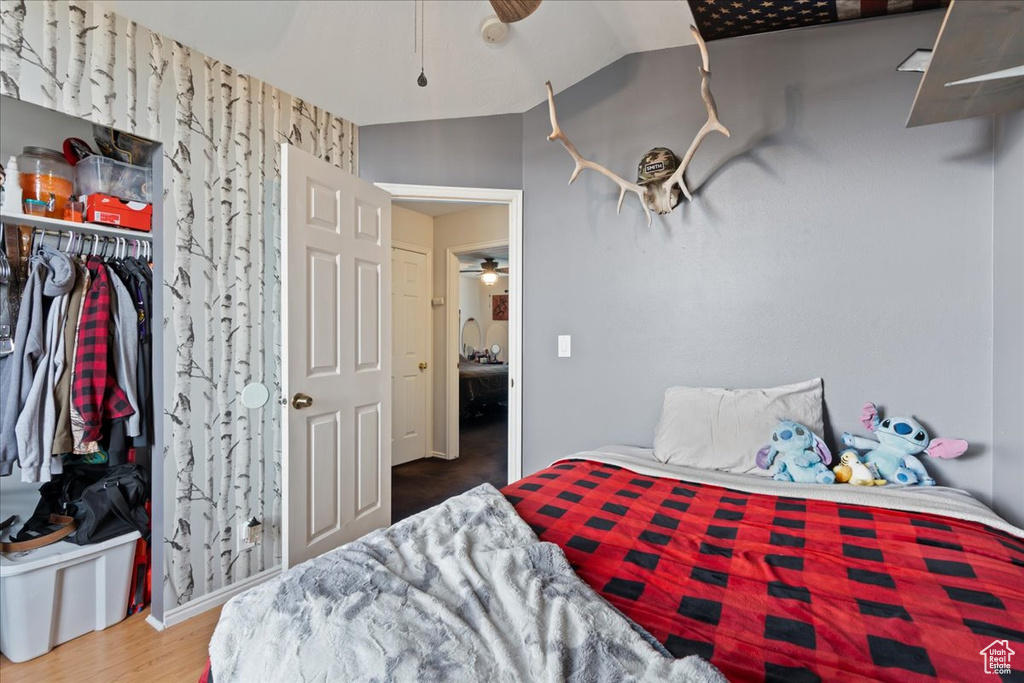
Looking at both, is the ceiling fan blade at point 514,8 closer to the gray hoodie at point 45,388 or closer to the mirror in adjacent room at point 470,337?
the gray hoodie at point 45,388

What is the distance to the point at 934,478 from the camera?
170cm

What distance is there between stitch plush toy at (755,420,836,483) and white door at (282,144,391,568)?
6.17 ft

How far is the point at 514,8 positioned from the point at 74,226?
1.89 meters

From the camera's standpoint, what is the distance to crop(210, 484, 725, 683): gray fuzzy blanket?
0.66 metres

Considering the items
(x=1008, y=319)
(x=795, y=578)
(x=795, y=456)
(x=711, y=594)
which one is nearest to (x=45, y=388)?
(x=711, y=594)

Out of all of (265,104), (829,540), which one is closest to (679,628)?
(829,540)

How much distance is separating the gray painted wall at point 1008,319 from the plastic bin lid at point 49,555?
3.31 metres

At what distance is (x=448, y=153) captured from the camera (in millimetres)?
2660

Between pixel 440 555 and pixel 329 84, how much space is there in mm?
2303

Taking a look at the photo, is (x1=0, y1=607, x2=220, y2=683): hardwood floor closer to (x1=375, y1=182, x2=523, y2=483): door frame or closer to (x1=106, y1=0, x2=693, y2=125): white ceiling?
(x1=375, y1=182, x2=523, y2=483): door frame

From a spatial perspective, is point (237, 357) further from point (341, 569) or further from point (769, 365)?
point (769, 365)

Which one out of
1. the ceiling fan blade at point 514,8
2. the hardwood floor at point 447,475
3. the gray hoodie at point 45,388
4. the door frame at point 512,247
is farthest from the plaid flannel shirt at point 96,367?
the ceiling fan blade at point 514,8

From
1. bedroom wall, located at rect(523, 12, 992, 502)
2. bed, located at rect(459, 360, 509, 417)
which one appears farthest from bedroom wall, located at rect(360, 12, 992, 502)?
bed, located at rect(459, 360, 509, 417)

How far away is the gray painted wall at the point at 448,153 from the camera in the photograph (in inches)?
104
